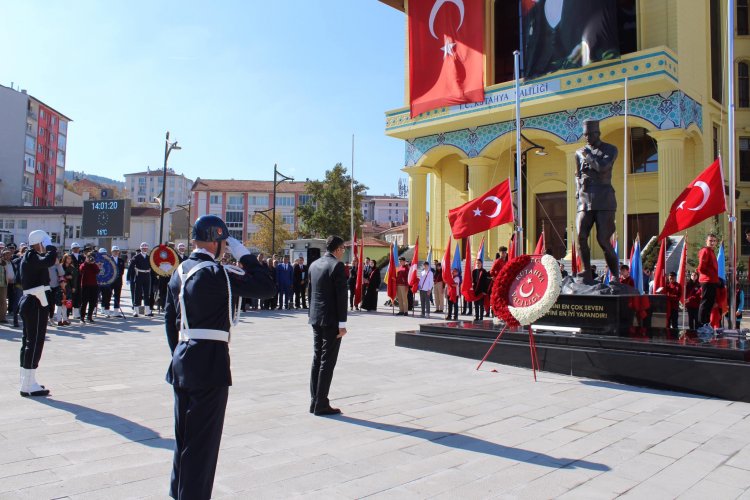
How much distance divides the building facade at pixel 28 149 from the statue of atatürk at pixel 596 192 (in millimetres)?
79128

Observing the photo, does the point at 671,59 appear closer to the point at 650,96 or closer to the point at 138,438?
the point at 650,96

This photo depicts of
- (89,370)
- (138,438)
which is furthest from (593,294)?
(89,370)

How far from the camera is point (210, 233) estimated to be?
3477 mm

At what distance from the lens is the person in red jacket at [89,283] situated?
46.9ft

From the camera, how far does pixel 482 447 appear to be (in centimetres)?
483

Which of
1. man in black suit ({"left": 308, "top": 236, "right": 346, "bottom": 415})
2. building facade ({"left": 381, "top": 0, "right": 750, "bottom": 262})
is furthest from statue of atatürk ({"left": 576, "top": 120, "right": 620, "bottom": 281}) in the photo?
building facade ({"left": 381, "top": 0, "right": 750, "bottom": 262})

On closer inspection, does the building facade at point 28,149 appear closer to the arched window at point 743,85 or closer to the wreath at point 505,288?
the arched window at point 743,85

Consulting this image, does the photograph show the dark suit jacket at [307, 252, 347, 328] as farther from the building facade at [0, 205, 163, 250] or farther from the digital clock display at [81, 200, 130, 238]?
the building facade at [0, 205, 163, 250]

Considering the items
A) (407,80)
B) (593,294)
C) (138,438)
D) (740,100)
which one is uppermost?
(407,80)

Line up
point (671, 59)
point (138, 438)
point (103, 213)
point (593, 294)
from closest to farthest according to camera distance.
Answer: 1. point (138, 438)
2. point (593, 294)
3. point (671, 59)
4. point (103, 213)

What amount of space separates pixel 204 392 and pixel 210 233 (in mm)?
965

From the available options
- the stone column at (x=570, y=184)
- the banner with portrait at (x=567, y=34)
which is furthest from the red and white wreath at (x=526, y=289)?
the banner with portrait at (x=567, y=34)

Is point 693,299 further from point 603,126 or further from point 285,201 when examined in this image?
point 285,201

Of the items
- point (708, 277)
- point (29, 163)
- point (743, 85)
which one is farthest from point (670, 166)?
point (29, 163)
